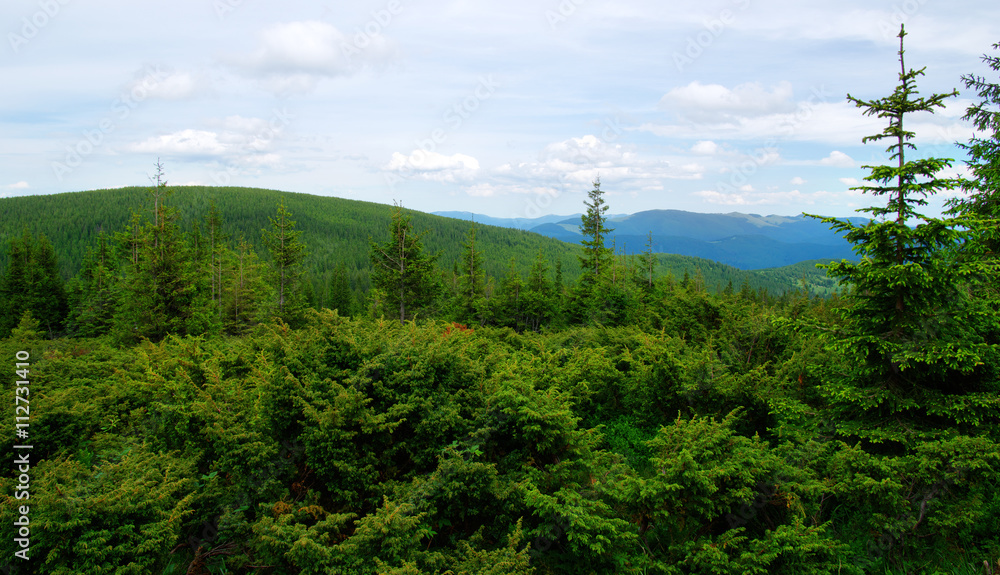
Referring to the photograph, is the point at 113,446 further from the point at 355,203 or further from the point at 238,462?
the point at 355,203

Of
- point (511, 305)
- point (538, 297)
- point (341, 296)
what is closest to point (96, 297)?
point (341, 296)

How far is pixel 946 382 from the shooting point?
20.7 feet

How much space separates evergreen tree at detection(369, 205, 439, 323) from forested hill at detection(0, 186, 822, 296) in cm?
7236

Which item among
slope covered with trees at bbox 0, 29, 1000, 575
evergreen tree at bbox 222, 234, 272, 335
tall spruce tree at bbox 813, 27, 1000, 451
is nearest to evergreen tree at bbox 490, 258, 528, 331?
evergreen tree at bbox 222, 234, 272, 335

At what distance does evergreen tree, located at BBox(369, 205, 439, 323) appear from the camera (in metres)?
24.8

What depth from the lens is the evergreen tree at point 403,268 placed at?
81.5 feet

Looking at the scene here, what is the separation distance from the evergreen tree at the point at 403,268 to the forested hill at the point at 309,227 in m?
72.4

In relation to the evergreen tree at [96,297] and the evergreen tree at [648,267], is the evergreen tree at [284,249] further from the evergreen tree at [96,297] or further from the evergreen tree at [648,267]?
the evergreen tree at [648,267]

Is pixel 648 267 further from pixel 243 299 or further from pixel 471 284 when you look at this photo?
pixel 243 299

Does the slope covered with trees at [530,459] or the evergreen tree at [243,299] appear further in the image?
the evergreen tree at [243,299]

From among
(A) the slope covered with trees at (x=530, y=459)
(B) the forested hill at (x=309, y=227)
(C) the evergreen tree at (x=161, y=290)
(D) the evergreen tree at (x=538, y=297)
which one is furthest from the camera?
(B) the forested hill at (x=309, y=227)

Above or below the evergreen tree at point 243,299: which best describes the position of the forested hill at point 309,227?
above

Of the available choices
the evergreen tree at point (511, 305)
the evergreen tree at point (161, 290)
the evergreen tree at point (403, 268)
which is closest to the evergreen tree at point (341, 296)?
the evergreen tree at point (511, 305)

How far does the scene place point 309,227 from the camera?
15438cm
